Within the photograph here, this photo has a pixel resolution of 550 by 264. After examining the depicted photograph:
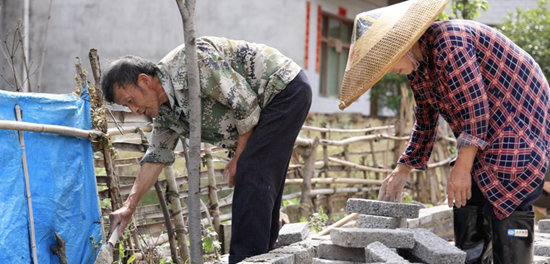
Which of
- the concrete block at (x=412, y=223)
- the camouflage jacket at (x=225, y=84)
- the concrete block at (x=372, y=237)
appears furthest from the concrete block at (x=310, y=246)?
the concrete block at (x=412, y=223)

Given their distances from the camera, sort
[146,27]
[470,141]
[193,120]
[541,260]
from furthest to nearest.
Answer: [146,27] < [541,260] < [470,141] < [193,120]

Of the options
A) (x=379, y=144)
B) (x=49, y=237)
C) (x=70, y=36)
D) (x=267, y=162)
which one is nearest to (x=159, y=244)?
(x=49, y=237)

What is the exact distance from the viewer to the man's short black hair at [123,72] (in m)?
2.62

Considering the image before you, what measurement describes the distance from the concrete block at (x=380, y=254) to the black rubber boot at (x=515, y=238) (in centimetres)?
53

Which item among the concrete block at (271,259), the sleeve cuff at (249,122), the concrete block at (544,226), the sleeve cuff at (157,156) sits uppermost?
the sleeve cuff at (249,122)

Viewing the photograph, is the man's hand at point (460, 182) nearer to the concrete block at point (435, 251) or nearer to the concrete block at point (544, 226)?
the concrete block at point (435, 251)

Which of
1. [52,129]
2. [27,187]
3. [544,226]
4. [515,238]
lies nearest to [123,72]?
[52,129]

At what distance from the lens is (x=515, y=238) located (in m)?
2.65

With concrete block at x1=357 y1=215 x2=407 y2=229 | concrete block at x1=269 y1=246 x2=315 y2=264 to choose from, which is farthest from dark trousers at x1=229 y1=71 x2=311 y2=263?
concrete block at x1=357 y1=215 x2=407 y2=229

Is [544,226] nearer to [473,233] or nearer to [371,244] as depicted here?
[473,233]

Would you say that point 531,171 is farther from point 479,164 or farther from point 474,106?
point 474,106

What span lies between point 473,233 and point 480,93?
994 millimetres

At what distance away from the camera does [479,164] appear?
2.70 m

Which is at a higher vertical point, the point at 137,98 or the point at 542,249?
the point at 137,98
